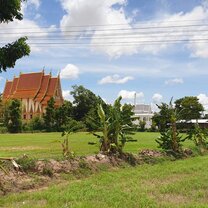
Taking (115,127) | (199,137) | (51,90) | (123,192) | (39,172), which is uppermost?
(51,90)

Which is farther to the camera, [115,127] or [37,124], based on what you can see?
[37,124]

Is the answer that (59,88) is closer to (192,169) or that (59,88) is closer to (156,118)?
(156,118)

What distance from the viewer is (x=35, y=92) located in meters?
68.9

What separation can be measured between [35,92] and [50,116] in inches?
557

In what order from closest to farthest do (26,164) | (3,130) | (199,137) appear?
(26,164)
(199,137)
(3,130)

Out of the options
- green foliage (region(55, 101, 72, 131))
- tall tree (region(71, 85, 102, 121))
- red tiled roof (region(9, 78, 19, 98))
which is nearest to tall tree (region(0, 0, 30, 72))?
green foliage (region(55, 101, 72, 131))

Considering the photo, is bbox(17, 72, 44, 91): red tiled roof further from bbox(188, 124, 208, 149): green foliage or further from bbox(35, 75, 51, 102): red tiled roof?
bbox(188, 124, 208, 149): green foliage

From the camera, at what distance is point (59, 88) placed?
70500mm

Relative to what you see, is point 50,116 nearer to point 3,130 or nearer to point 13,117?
point 13,117

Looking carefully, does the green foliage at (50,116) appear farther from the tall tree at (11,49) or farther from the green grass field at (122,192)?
the tall tree at (11,49)

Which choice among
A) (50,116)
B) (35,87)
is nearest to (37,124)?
(50,116)

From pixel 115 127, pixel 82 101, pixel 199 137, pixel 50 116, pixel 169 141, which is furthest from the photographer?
pixel 82 101

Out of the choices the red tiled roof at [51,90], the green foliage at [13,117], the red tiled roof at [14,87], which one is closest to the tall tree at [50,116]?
the green foliage at [13,117]

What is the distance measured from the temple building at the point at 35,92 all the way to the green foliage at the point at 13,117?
12.8m
